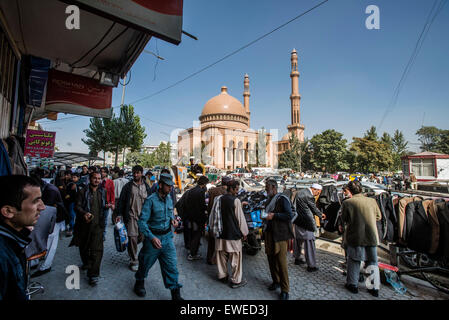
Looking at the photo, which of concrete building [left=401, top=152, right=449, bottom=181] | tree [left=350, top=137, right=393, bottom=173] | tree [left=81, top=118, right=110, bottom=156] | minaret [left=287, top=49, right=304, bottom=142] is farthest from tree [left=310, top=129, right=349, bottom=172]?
tree [left=81, top=118, right=110, bottom=156]

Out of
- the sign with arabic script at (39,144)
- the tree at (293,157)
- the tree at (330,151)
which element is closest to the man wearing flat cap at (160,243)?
the sign with arabic script at (39,144)

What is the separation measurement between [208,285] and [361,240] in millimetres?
2314

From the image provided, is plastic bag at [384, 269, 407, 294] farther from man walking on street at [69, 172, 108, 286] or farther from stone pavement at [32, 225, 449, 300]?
man walking on street at [69, 172, 108, 286]

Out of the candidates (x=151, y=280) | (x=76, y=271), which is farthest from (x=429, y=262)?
(x=76, y=271)

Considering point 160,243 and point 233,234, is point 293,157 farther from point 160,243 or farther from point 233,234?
point 160,243

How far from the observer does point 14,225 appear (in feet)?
3.97

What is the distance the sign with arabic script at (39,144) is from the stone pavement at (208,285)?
Answer: 15.6 ft

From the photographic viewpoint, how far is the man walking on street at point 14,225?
104cm

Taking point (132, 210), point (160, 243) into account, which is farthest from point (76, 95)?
point (160, 243)

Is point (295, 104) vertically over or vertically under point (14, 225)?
over

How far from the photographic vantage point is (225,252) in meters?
3.41

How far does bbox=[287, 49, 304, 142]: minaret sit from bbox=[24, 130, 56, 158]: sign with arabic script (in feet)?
164

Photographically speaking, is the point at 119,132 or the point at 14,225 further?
the point at 119,132

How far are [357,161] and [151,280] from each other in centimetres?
3561
